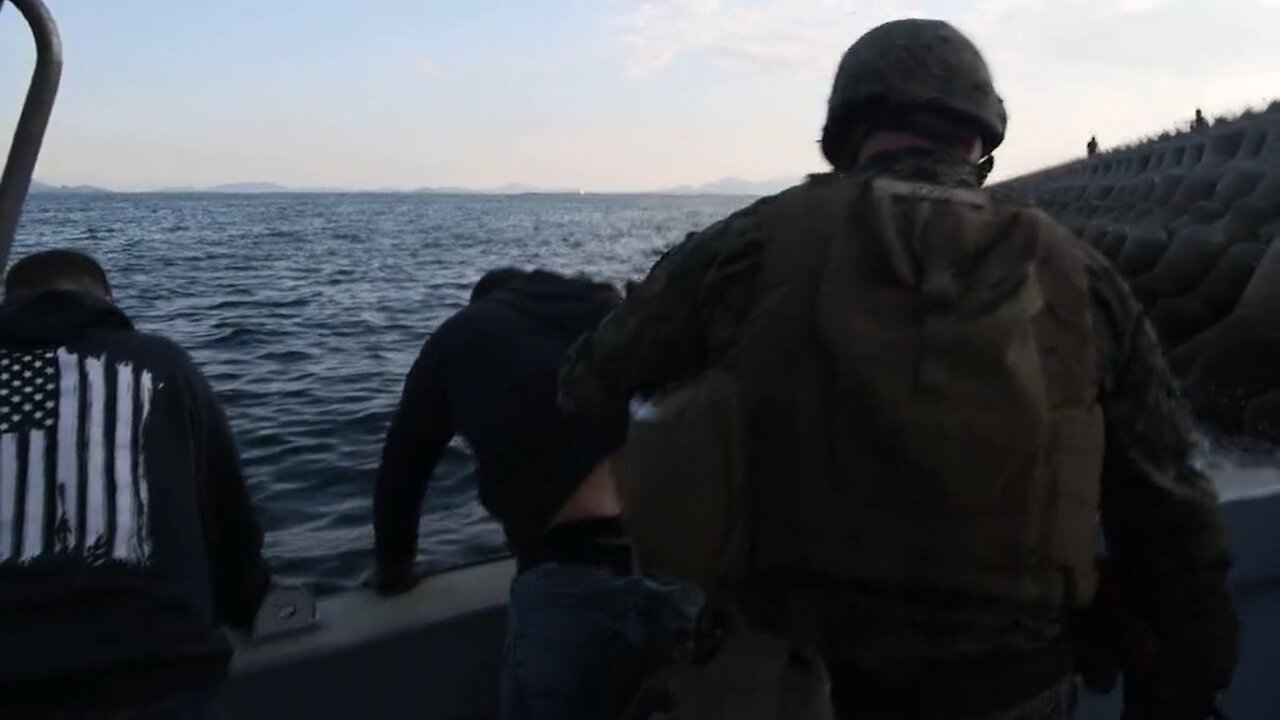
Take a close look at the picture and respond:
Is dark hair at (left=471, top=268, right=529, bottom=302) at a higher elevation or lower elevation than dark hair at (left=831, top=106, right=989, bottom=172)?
lower

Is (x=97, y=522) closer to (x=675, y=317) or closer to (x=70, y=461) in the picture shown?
(x=70, y=461)

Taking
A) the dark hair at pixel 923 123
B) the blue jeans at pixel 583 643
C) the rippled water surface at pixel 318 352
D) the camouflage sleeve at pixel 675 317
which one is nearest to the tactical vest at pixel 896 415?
the camouflage sleeve at pixel 675 317

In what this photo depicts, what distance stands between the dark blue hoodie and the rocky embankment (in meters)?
6.06

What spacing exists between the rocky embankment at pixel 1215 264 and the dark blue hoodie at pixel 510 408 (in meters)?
6.06

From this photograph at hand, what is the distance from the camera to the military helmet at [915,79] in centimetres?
208

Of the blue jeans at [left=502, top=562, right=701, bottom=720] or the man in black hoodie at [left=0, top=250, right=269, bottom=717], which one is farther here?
the blue jeans at [left=502, top=562, right=701, bottom=720]

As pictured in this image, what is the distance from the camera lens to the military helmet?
82.0 inches

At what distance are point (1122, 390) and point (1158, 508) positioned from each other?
241mm

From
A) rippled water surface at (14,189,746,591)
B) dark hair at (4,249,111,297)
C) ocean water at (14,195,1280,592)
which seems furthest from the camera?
rippled water surface at (14,189,746,591)

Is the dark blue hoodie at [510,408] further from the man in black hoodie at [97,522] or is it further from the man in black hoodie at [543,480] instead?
the man in black hoodie at [97,522]

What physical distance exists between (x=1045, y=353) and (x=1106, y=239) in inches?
756

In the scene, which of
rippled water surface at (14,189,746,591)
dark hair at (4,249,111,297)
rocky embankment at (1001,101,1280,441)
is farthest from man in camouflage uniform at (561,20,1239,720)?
rocky embankment at (1001,101,1280,441)

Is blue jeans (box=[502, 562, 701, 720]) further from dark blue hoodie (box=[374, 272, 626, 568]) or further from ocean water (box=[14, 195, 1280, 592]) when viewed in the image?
ocean water (box=[14, 195, 1280, 592])

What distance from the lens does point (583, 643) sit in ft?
9.00
